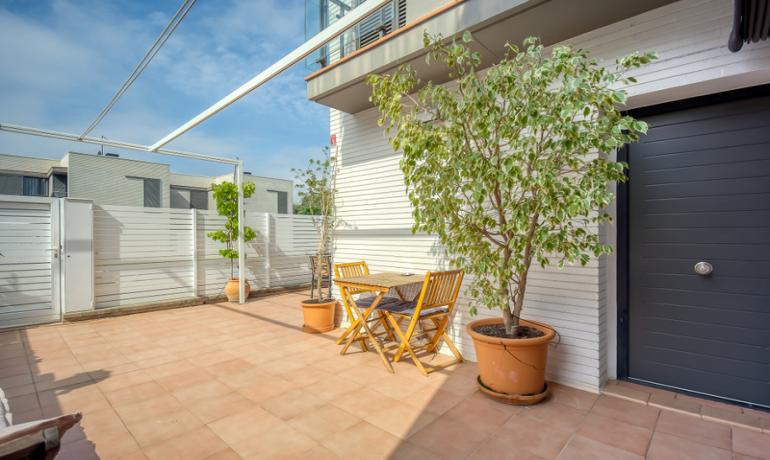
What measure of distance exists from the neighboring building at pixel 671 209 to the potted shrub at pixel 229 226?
447cm

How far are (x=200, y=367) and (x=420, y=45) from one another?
11.8ft

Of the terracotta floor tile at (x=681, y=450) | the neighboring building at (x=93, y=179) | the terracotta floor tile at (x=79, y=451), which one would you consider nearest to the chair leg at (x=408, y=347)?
the terracotta floor tile at (x=681, y=450)

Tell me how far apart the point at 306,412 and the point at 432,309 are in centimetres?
155

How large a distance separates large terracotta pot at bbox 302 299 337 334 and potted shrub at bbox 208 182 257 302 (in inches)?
109

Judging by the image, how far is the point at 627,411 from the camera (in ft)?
8.23

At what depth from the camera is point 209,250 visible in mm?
6879

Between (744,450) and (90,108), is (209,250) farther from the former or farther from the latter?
(744,450)

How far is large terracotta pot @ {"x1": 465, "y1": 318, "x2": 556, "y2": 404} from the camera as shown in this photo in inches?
101

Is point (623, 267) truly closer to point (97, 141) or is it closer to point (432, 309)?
point (432, 309)

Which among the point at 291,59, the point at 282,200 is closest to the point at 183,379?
the point at 291,59

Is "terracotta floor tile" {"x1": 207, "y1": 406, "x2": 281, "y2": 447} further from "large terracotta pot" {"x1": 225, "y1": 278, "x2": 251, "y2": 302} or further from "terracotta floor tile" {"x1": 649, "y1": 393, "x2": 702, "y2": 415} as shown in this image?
"large terracotta pot" {"x1": 225, "y1": 278, "x2": 251, "y2": 302}

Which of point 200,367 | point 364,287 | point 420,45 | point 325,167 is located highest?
point 420,45

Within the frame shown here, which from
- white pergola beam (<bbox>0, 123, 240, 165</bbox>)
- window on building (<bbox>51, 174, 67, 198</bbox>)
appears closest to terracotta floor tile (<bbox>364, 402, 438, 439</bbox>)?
white pergola beam (<bbox>0, 123, 240, 165</bbox>)

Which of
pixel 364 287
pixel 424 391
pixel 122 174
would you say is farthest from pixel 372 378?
pixel 122 174
